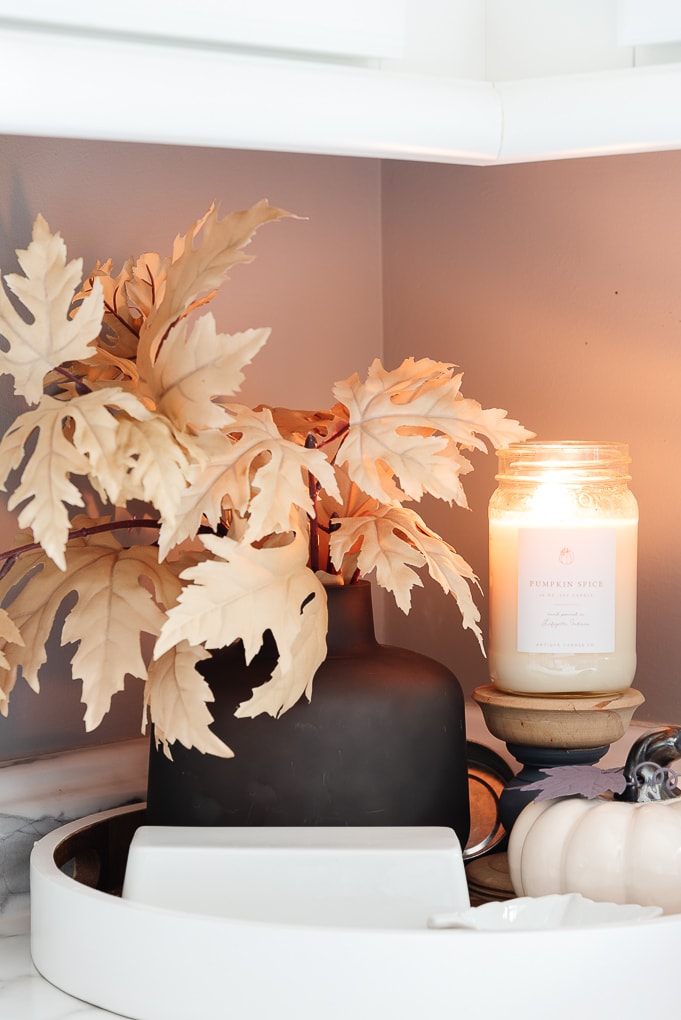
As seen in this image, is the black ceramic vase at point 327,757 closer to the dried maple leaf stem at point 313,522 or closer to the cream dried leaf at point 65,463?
the dried maple leaf stem at point 313,522

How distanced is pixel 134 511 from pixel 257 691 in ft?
0.89

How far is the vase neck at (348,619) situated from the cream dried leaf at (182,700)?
12 centimetres

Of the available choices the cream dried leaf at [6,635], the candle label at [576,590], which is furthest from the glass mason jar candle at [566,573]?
the cream dried leaf at [6,635]

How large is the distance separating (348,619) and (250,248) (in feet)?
1.20

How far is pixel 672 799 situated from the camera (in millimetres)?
719

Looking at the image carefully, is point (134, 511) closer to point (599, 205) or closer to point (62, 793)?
point (62, 793)

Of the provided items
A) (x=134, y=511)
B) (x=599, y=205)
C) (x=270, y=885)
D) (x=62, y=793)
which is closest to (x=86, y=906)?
(x=270, y=885)

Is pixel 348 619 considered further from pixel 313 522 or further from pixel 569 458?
pixel 569 458

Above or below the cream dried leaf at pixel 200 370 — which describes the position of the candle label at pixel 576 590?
below

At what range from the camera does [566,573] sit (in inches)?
32.2

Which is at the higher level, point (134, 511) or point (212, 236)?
point (212, 236)

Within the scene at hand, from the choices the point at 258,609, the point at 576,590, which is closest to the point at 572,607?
the point at 576,590

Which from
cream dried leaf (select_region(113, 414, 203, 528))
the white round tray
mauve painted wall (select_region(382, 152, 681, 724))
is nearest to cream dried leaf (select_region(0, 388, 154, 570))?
cream dried leaf (select_region(113, 414, 203, 528))

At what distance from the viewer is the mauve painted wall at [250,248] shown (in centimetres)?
86
